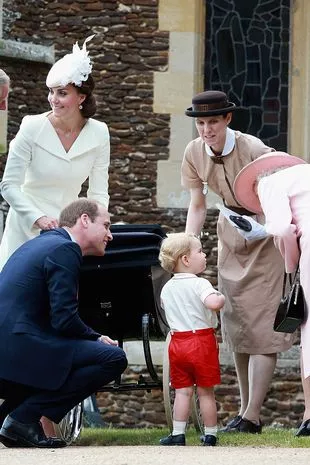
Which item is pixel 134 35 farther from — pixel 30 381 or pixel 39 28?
pixel 30 381

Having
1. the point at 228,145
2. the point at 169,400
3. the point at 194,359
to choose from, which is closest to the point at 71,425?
the point at 169,400

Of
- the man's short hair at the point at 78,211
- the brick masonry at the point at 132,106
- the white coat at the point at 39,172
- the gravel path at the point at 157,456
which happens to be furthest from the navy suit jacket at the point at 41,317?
the brick masonry at the point at 132,106

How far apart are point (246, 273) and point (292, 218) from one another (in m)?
1.19

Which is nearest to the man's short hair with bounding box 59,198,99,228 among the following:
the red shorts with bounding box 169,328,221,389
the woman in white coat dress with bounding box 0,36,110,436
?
the woman in white coat dress with bounding box 0,36,110,436

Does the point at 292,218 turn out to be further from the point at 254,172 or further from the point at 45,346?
the point at 45,346

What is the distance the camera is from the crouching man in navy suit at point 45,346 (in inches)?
307

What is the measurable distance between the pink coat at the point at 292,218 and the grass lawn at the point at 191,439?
A: 391 millimetres

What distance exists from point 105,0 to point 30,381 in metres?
6.76

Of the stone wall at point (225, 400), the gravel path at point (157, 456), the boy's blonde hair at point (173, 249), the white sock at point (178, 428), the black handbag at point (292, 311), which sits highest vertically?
the boy's blonde hair at point (173, 249)

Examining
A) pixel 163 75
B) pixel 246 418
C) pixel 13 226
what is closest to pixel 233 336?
pixel 246 418

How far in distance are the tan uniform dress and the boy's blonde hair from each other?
79 centimetres

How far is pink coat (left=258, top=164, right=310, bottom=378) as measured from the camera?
801 cm

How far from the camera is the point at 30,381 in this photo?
25.6 ft

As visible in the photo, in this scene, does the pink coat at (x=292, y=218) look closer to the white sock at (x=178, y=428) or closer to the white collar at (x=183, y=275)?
the white collar at (x=183, y=275)
